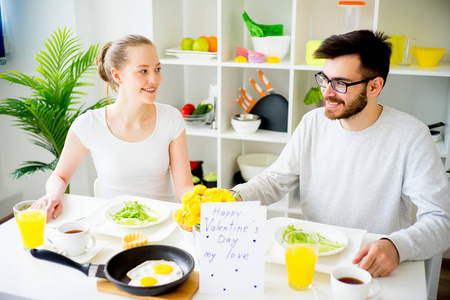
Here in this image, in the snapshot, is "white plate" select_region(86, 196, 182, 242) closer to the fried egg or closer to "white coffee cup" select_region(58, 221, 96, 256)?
"white coffee cup" select_region(58, 221, 96, 256)

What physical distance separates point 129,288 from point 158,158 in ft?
3.13

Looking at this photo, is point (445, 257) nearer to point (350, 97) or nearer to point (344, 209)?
point (344, 209)

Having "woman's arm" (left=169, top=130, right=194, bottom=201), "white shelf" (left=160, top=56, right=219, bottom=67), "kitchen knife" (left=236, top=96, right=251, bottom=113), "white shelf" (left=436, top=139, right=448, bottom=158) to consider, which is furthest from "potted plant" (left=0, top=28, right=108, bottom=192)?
"white shelf" (left=436, top=139, right=448, bottom=158)

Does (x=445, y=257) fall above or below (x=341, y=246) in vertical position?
below

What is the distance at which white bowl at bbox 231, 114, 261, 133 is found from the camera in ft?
9.04

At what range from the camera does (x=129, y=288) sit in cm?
114

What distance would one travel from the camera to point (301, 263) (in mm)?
1189

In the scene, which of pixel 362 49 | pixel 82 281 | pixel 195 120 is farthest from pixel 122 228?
pixel 195 120

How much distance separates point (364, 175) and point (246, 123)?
42.7 inches

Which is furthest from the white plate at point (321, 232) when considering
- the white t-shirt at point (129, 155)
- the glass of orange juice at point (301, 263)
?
the white t-shirt at point (129, 155)

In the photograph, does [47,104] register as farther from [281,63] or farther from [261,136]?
[281,63]

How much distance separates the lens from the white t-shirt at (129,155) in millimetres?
2004

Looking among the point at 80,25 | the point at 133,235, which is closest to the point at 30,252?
the point at 133,235

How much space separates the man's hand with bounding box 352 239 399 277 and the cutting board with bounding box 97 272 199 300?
45cm
